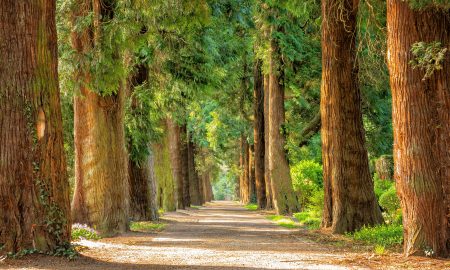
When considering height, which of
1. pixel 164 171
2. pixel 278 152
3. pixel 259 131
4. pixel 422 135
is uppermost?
pixel 259 131

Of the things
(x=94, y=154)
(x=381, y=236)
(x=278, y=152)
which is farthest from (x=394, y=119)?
(x=278, y=152)

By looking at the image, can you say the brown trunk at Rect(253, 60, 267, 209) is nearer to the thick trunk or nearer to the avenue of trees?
the avenue of trees

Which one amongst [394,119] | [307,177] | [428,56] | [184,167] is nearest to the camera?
[428,56]

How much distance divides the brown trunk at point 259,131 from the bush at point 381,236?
2113cm

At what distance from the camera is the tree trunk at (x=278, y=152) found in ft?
98.1

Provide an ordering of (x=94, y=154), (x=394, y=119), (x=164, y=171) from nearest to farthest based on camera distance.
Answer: (x=394, y=119) → (x=94, y=154) → (x=164, y=171)

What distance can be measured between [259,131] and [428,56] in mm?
27953

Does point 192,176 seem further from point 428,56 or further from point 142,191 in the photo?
point 428,56

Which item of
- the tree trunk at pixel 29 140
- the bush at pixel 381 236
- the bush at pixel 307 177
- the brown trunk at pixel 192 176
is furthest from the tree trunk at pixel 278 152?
the tree trunk at pixel 29 140

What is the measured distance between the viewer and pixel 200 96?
87.1 feet

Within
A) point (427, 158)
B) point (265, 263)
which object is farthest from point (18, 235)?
point (427, 158)

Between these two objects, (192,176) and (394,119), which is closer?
(394,119)

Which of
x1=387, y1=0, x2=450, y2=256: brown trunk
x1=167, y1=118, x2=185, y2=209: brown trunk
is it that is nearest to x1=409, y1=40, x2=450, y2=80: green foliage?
x1=387, y1=0, x2=450, y2=256: brown trunk

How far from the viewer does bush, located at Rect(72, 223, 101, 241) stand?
1622 cm
